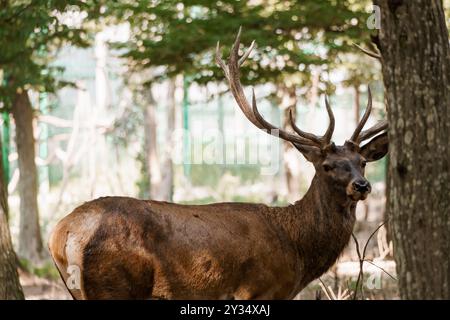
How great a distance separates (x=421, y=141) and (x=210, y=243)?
2055 millimetres

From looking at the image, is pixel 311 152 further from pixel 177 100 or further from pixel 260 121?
pixel 177 100

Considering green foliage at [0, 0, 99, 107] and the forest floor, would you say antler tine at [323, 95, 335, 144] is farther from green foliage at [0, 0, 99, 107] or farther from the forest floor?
the forest floor

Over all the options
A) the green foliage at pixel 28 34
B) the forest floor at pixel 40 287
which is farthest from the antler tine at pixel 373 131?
the forest floor at pixel 40 287

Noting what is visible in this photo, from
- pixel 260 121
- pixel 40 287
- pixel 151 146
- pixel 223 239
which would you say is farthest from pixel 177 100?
pixel 223 239

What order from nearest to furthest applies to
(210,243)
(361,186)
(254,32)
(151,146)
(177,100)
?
(210,243)
(361,186)
(254,32)
(151,146)
(177,100)

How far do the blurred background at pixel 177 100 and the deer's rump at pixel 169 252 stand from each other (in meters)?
1.54

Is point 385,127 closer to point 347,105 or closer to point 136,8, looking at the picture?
point 136,8

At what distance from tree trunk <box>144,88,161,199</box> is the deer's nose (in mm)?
13152

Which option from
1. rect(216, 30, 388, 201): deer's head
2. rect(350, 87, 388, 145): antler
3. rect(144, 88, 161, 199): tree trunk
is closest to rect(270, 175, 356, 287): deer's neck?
rect(216, 30, 388, 201): deer's head

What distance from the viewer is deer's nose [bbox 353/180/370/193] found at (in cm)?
640

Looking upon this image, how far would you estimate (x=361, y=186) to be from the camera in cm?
640

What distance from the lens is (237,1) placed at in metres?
11.2

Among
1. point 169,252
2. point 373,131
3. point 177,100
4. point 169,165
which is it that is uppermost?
point 177,100
